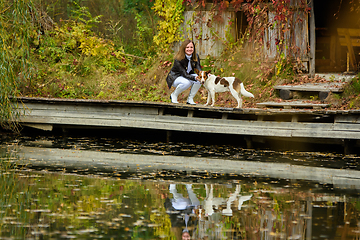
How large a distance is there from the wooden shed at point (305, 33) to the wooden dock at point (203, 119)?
2.79m

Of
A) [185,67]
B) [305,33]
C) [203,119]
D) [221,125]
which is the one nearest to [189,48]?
[185,67]

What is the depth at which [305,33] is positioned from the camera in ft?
46.5

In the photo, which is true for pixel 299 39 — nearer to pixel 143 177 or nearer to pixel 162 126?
pixel 162 126

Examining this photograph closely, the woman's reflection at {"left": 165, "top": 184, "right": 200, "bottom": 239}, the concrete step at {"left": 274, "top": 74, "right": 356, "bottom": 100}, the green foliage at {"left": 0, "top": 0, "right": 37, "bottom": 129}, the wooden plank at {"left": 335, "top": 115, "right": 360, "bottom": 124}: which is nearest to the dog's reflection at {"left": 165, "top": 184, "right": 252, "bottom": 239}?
the woman's reflection at {"left": 165, "top": 184, "right": 200, "bottom": 239}

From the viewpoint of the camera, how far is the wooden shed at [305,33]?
14.2m

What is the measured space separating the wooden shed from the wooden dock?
9.15ft

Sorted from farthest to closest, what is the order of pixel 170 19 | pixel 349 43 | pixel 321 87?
pixel 170 19 < pixel 349 43 < pixel 321 87

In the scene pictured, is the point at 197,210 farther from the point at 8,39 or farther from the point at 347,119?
the point at 8,39

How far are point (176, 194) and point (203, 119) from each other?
200 inches

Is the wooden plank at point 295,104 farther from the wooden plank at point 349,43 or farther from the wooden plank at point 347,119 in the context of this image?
the wooden plank at point 349,43

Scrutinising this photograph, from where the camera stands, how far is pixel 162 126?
12562mm

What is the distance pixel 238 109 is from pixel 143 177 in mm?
3748

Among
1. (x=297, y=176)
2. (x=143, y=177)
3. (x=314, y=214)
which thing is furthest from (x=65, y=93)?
(x=314, y=214)

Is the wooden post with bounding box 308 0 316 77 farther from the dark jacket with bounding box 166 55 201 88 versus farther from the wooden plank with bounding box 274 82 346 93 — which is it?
the dark jacket with bounding box 166 55 201 88
